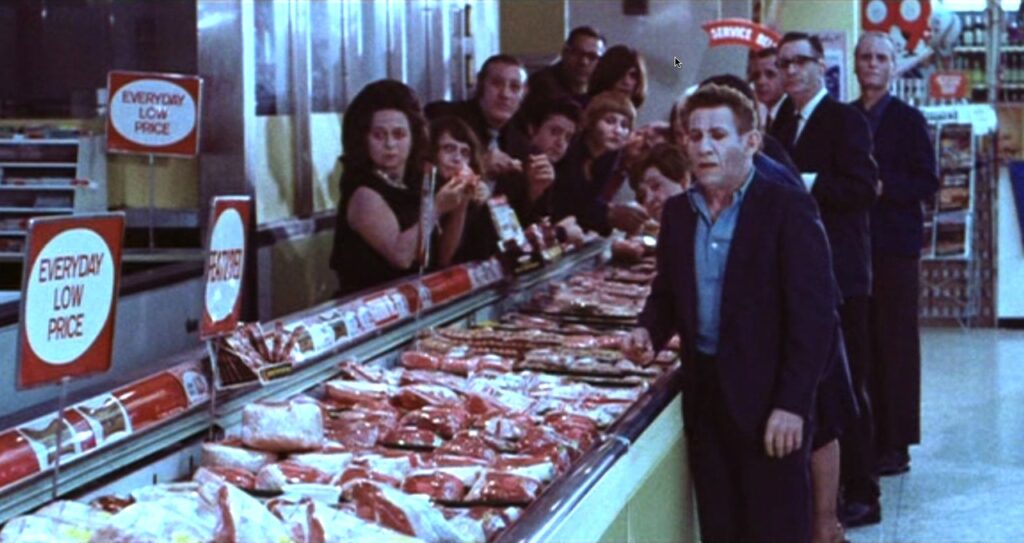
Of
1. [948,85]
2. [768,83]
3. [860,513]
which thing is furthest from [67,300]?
[948,85]

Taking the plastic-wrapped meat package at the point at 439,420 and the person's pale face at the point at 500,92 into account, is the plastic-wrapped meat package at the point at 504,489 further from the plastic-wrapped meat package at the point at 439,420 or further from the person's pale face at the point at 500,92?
the person's pale face at the point at 500,92

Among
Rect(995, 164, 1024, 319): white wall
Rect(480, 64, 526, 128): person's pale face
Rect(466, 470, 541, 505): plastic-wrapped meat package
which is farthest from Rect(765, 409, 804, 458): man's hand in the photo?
Rect(995, 164, 1024, 319): white wall

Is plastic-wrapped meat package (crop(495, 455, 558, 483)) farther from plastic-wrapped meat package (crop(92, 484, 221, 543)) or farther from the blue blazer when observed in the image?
the blue blazer

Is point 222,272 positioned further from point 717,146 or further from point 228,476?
point 717,146

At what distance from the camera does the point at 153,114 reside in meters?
5.86

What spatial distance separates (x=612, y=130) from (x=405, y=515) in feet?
14.9

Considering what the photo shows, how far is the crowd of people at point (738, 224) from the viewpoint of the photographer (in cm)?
429

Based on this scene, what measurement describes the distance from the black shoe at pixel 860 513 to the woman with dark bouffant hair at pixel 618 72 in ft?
8.12

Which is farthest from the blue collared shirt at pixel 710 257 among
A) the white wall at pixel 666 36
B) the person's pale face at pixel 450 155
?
the white wall at pixel 666 36

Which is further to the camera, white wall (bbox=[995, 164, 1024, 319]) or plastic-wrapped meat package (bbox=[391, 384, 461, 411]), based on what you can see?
white wall (bbox=[995, 164, 1024, 319])

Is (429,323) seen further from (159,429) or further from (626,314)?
(159,429)

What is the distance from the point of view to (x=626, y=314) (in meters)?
5.57

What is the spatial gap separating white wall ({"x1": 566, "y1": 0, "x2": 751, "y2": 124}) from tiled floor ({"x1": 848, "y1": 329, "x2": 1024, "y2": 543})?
238 cm

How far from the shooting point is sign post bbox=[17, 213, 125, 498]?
2.42m
